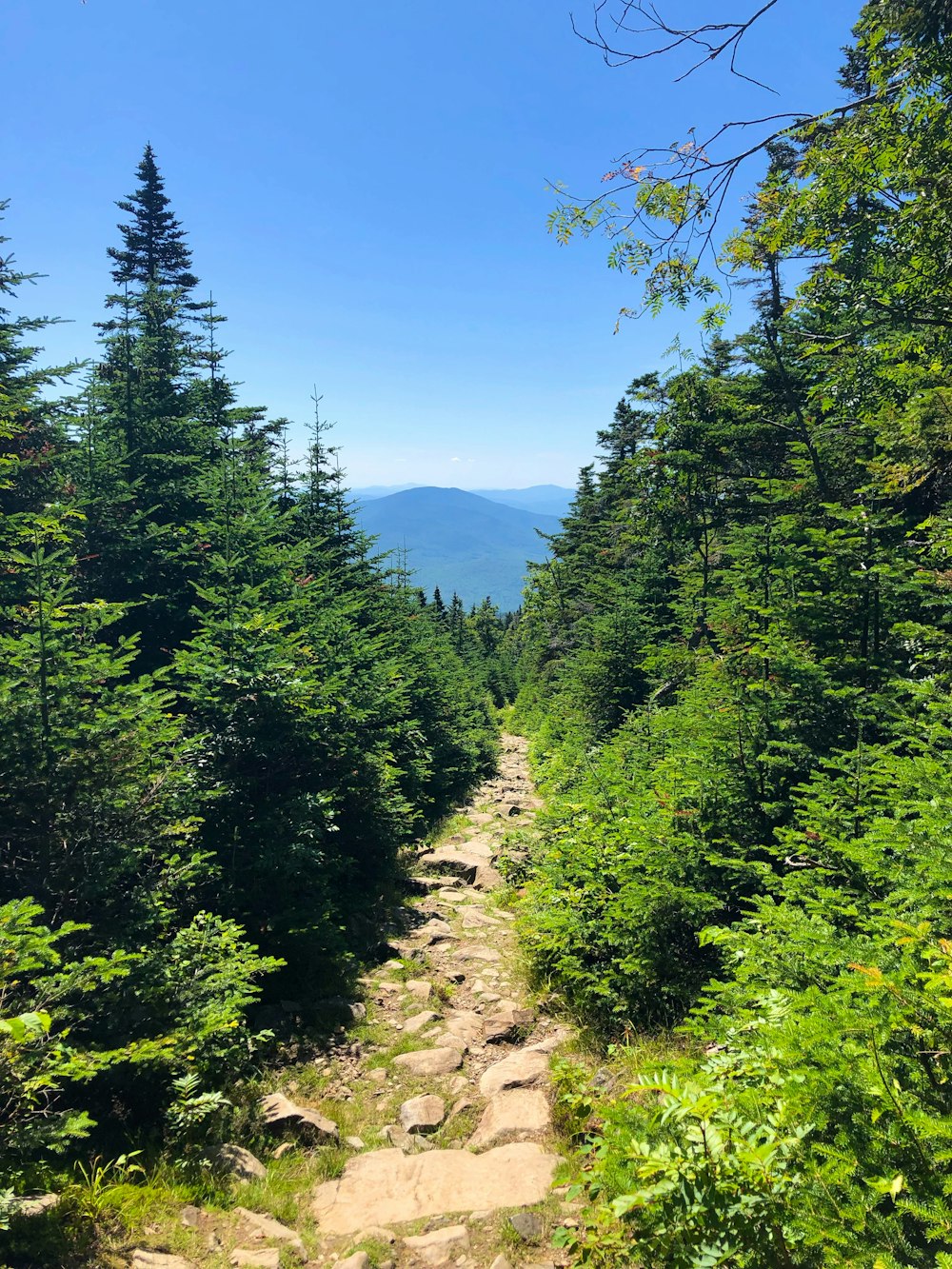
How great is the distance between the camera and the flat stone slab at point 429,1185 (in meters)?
4.29

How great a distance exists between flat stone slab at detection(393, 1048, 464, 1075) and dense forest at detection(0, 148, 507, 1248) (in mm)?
1509

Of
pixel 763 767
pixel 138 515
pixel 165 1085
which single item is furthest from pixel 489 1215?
pixel 138 515

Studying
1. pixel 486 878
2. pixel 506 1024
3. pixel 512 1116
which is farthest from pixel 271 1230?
pixel 486 878

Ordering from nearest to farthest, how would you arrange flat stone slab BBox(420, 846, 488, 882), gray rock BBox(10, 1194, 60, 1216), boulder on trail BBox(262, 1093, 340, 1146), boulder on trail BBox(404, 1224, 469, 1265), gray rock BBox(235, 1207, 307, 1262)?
1. gray rock BBox(10, 1194, 60, 1216)
2. boulder on trail BBox(404, 1224, 469, 1265)
3. gray rock BBox(235, 1207, 307, 1262)
4. boulder on trail BBox(262, 1093, 340, 1146)
5. flat stone slab BBox(420, 846, 488, 882)

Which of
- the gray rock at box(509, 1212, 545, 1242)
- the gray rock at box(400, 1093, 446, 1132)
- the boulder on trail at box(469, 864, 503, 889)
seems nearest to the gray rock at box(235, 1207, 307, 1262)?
the gray rock at box(509, 1212, 545, 1242)

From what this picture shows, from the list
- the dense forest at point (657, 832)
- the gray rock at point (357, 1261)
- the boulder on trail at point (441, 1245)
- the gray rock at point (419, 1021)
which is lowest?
the gray rock at point (419, 1021)

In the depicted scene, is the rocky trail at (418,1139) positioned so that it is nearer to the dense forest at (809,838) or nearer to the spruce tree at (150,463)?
the dense forest at (809,838)

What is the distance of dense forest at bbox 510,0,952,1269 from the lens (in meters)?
2.50

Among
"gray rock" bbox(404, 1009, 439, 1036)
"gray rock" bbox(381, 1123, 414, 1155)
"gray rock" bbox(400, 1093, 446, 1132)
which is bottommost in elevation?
"gray rock" bbox(404, 1009, 439, 1036)

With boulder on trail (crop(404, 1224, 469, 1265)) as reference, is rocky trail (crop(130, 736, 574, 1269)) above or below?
below

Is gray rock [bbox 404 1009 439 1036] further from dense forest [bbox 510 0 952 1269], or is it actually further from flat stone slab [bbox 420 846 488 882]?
flat stone slab [bbox 420 846 488 882]

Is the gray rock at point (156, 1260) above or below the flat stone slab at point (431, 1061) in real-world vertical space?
above

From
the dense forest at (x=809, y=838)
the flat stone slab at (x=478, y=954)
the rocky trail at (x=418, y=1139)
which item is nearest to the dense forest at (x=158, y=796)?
the rocky trail at (x=418, y=1139)

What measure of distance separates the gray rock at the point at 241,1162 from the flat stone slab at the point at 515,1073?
2.15 meters
